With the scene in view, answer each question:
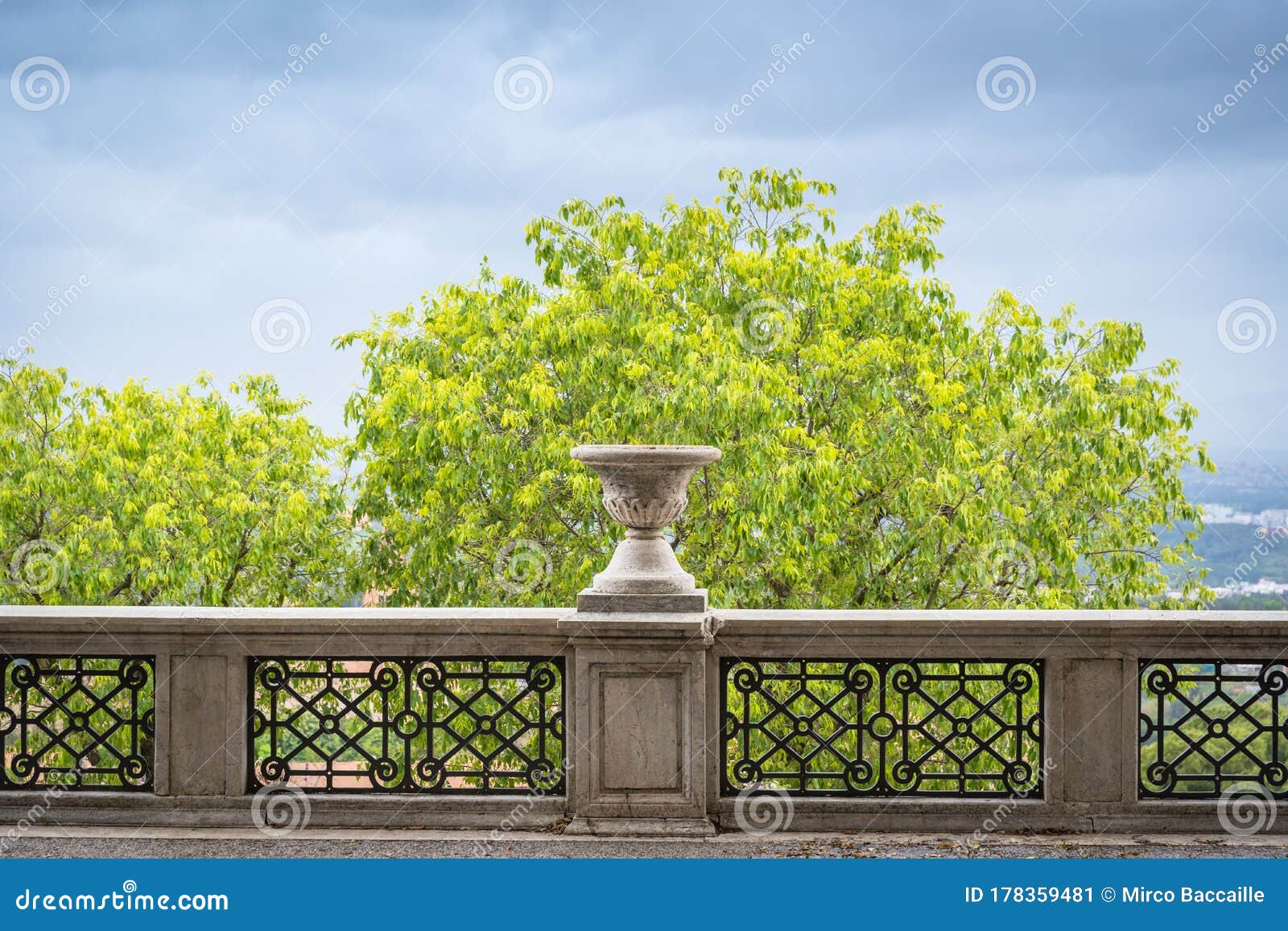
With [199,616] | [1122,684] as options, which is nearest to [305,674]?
[199,616]

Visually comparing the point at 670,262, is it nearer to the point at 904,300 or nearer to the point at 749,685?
the point at 904,300

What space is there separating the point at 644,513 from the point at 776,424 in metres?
7.17

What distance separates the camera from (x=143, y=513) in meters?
15.1

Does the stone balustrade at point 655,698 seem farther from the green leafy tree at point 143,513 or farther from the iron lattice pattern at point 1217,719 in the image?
the green leafy tree at point 143,513

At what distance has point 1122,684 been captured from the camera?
17.8 ft

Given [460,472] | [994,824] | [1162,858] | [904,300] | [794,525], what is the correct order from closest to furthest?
[1162,858]
[994,824]
[794,525]
[460,472]
[904,300]

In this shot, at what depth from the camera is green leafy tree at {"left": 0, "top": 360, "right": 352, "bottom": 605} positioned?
14.5 metres

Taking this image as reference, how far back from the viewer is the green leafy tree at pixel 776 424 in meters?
12.9

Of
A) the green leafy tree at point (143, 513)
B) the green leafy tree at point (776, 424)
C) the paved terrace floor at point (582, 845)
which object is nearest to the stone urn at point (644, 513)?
the paved terrace floor at point (582, 845)

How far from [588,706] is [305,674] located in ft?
4.42

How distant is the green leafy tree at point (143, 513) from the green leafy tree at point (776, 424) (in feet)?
5.25

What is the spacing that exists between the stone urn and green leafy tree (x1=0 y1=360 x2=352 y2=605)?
9.82 metres

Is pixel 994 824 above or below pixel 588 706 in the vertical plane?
below

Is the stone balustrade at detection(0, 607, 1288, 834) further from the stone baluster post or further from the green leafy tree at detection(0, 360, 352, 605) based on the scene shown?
the green leafy tree at detection(0, 360, 352, 605)
